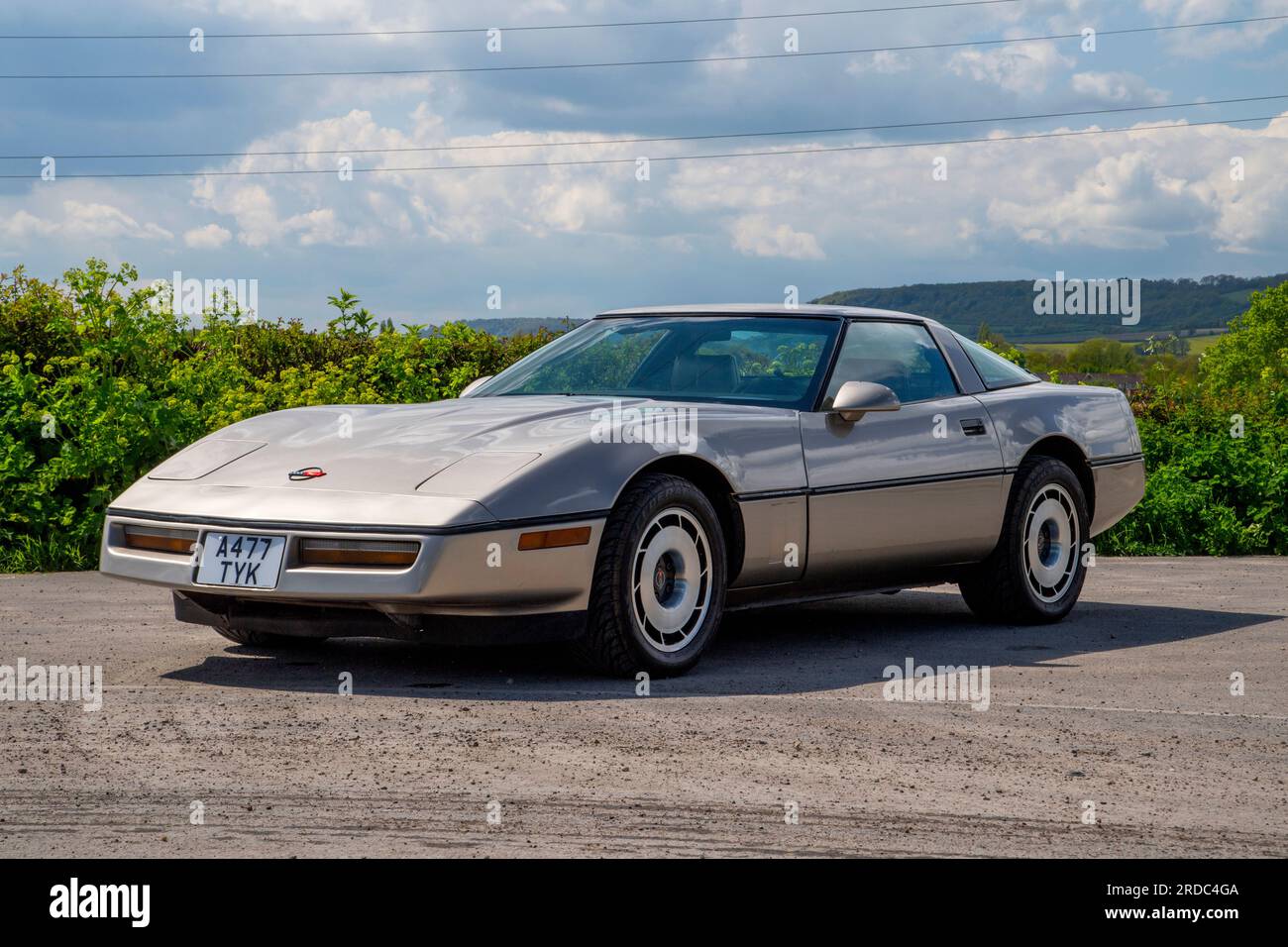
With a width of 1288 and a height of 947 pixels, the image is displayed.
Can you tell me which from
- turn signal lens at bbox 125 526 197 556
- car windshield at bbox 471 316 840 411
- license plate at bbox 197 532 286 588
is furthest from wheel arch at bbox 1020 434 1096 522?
turn signal lens at bbox 125 526 197 556

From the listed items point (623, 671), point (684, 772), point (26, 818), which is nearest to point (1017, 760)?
point (684, 772)

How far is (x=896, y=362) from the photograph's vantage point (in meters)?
7.79

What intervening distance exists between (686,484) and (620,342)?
1427 millimetres

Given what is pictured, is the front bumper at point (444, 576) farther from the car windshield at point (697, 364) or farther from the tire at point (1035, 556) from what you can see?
the tire at point (1035, 556)

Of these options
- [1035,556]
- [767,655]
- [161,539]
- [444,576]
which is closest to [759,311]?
[767,655]

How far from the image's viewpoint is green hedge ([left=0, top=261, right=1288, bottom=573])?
10859 mm

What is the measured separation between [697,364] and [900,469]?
1043mm

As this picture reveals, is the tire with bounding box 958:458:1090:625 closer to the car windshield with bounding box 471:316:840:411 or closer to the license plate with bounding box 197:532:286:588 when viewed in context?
the car windshield with bounding box 471:316:840:411

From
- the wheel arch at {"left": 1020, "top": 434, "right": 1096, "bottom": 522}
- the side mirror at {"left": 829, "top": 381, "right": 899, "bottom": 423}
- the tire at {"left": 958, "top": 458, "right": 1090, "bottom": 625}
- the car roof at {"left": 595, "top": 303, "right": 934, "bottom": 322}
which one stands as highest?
the car roof at {"left": 595, "top": 303, "right": 934, "bottom": 322}

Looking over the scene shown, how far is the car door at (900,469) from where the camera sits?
7.04 m

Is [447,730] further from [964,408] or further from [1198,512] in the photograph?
[1198,512]

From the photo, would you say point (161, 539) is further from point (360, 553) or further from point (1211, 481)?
point (1211, 481)

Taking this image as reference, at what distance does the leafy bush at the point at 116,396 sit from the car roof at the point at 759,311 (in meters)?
4.45

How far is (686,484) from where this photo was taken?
20.8ft
